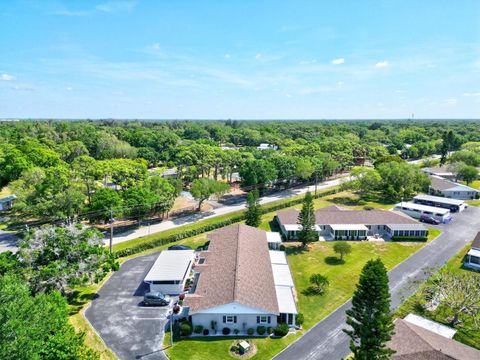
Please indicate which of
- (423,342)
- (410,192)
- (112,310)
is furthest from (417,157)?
(112,310)

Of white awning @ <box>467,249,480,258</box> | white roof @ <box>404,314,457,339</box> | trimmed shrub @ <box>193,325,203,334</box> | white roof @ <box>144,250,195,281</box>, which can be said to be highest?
white awning @ <box>467,249,480,258</box>

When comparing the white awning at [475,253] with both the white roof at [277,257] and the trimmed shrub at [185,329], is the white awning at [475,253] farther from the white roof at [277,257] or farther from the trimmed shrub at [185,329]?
the trimmed shrub at [185,329]

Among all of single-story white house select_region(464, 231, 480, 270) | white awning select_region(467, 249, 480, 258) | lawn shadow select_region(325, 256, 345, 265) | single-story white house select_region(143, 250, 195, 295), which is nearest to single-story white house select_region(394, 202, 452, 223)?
white awning select_region(467, 249, 480, 258)

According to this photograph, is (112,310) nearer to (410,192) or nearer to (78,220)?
(78,220)

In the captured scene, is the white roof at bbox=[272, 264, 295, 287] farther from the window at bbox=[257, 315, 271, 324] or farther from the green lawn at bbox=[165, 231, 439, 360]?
the window at bbox=[257, 315, 271, 324]

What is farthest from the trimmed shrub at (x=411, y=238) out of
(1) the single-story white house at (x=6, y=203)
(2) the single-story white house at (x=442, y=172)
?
(1) the single-story white house at (x=6, y=203)

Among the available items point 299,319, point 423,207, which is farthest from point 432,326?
point 423,207

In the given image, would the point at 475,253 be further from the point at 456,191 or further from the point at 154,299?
the point at 154,299
